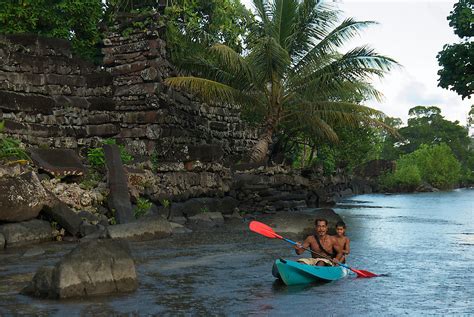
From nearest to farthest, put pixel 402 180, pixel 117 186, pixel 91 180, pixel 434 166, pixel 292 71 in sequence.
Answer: pixel 117 186, pixel 91 180, pixel 292 71, pixel 402 180, pixel 434 166

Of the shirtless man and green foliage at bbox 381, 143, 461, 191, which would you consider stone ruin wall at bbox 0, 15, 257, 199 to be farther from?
green foliage at bbox 381, 143, 461, 191

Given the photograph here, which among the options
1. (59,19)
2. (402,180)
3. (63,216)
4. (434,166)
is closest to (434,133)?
(434,166)

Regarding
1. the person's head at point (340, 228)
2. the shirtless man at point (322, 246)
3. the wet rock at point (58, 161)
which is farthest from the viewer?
the wet rock at point (58, 161)

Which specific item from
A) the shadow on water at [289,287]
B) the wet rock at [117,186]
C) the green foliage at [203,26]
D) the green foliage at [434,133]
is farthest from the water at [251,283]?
the green foliage at [434,133]

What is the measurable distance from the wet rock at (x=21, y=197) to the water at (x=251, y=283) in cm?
81

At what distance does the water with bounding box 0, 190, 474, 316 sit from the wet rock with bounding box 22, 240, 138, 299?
21 cm

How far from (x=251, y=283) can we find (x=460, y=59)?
11817 mm

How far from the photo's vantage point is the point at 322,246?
9.67 metres

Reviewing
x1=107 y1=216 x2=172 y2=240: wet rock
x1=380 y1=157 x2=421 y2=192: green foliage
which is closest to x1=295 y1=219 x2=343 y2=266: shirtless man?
x1=107 y1=216 x2=172 y2=240: wet rock

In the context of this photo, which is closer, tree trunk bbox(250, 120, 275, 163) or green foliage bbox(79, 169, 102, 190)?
green foliage bbox(79, 169, 102, 190)

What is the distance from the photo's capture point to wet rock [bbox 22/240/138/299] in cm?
765

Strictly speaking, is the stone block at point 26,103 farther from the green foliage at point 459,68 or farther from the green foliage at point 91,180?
the green foliage at point 459,68

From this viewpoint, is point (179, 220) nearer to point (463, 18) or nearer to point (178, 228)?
point (178, 228)

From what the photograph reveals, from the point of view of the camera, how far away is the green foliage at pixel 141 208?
51.1 feet
